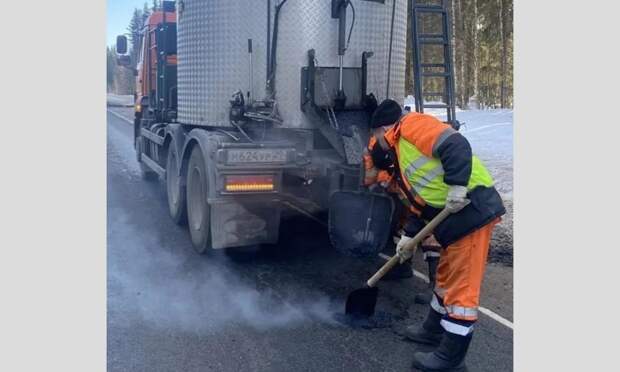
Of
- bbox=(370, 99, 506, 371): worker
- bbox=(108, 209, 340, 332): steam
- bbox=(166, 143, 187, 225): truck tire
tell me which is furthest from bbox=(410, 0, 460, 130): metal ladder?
bbox=(166, 143, 187, 225): truck tire

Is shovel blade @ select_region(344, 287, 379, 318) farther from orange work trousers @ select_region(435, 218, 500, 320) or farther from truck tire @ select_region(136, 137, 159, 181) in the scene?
truck tire @ select_region(136, 137, 159, 181)

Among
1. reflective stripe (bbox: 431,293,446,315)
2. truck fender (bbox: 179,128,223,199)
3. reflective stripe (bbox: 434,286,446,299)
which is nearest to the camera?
→ reflective stripe (bbox: 434,286,446,299)

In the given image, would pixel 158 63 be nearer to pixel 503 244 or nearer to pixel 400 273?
pixel 400 273

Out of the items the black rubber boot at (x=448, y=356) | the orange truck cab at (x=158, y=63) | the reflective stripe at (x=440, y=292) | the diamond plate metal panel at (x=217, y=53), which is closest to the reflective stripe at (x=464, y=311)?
the black rubber boot at (x=448, y=356)

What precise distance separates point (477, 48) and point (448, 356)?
35.2ft

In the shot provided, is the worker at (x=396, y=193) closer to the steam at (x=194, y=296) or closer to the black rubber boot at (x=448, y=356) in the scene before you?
the black rubber boot at (x=448, y=356)

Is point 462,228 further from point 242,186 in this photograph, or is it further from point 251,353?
point 242,186

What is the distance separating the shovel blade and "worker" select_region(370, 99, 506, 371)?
588 millimetres

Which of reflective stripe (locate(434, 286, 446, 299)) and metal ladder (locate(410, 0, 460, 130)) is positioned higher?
metal ladder (locate(410, 0, 460, 130))

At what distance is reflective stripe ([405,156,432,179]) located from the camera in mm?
3533

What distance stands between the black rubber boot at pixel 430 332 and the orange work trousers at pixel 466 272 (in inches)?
19.5

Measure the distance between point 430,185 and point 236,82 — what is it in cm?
262

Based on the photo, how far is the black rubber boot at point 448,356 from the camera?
3514 millimetres

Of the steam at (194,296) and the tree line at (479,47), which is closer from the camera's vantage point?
the steam at (194,296)
